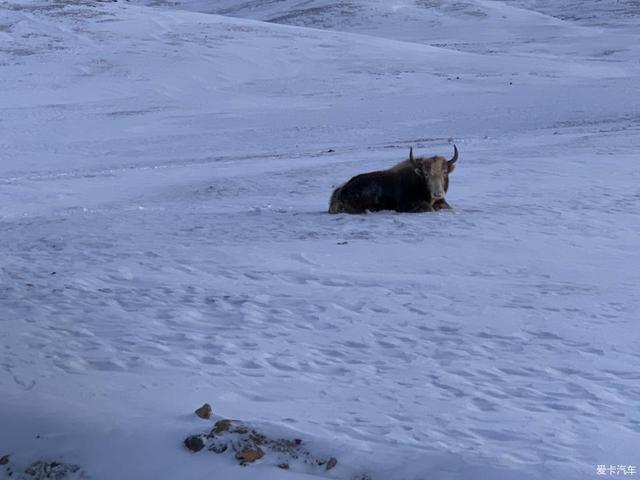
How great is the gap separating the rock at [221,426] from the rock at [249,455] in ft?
0.75

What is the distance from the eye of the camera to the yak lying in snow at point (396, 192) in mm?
12141

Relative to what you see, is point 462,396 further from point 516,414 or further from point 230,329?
point 230,329

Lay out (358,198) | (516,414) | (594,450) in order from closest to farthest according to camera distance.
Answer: (594,450)
(516,414)
(358,198)

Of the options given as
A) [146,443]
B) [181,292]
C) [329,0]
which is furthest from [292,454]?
[329,0]

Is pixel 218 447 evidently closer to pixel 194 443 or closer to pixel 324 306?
pixel 194 443

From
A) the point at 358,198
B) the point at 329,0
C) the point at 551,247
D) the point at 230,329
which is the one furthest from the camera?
the point at 329,0

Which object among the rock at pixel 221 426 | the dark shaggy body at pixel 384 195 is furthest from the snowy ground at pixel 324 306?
the dark shaggy body at pixel 384 195

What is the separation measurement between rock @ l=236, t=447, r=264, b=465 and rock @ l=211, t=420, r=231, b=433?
0.23 m

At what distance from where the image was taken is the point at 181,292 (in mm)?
8477

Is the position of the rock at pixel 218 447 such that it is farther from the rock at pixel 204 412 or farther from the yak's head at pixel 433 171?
the yak's head at pixel 433 171

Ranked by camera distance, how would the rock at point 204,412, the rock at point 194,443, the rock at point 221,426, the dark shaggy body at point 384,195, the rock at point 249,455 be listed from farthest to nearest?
1. the dark shaggy body at point 384,195
2. the rock at point 204,412
3. the rock at point 221,426
4. the rock at point 194,443
5. the rock at point 249,455

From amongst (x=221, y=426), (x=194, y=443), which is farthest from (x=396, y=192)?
(x=194, y=443)

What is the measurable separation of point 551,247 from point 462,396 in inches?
174

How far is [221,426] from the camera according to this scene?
531 centimetres
